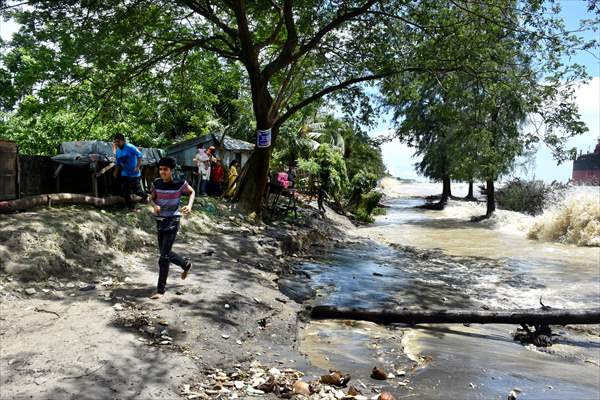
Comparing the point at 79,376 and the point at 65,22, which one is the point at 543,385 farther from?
the point at 65,22

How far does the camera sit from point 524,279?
13094 millimetres

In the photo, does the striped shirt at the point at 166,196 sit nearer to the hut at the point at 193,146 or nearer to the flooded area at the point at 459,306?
the flooded area at the point at 459,306

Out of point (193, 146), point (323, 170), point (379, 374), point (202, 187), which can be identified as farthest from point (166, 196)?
point (323, 170)

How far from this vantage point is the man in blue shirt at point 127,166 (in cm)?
1077

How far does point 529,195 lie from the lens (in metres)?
33.0

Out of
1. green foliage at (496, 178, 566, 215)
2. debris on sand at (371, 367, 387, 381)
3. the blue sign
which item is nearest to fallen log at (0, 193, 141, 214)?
the blue sign

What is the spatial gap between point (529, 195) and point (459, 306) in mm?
26494

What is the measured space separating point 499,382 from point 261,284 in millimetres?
4531

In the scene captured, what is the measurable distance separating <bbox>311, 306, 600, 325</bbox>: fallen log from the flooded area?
0.17 m

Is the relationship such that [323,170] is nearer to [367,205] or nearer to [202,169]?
[367,205]

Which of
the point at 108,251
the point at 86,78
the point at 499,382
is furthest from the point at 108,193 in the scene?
the point at 499,382

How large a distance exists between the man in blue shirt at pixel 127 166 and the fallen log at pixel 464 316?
17.8 ft

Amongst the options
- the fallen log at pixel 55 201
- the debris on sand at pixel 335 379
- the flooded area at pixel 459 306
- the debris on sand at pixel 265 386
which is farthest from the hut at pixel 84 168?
the debris on sand at pixel 335 379

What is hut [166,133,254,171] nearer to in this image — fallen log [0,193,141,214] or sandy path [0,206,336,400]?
fallen log [0,193,141,214]
